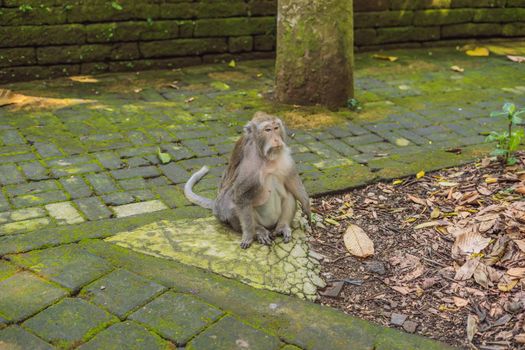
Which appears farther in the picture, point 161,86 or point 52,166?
point 161,86

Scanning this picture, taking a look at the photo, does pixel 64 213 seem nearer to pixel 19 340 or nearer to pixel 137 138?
pixel 19 340

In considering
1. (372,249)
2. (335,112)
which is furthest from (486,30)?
(372,249)

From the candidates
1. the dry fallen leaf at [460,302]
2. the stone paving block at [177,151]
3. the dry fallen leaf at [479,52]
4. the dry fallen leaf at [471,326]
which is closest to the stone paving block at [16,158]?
the stone paving block at [177,151]

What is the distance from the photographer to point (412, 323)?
3.73 meters

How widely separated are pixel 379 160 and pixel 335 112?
1.38 metres

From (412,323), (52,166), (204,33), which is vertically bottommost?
(412,323)

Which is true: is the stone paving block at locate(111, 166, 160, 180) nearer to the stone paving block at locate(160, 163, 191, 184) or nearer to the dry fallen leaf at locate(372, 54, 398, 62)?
the stone paving block at locate(160, 163, 191, 184)

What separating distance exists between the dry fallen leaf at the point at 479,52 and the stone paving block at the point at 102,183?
260 inches

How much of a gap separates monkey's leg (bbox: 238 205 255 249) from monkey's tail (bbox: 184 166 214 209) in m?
0.52

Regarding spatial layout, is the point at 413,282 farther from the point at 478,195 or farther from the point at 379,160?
the point at 379,160

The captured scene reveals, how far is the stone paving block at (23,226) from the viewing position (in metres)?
4.43

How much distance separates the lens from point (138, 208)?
192 inches

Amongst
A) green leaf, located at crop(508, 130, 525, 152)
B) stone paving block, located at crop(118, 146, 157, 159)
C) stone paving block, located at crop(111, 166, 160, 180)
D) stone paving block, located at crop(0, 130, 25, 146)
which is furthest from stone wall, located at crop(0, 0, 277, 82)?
green leaf, located at crop(508, 130, 525, 152)

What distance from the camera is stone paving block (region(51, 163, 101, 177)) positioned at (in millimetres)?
5398
